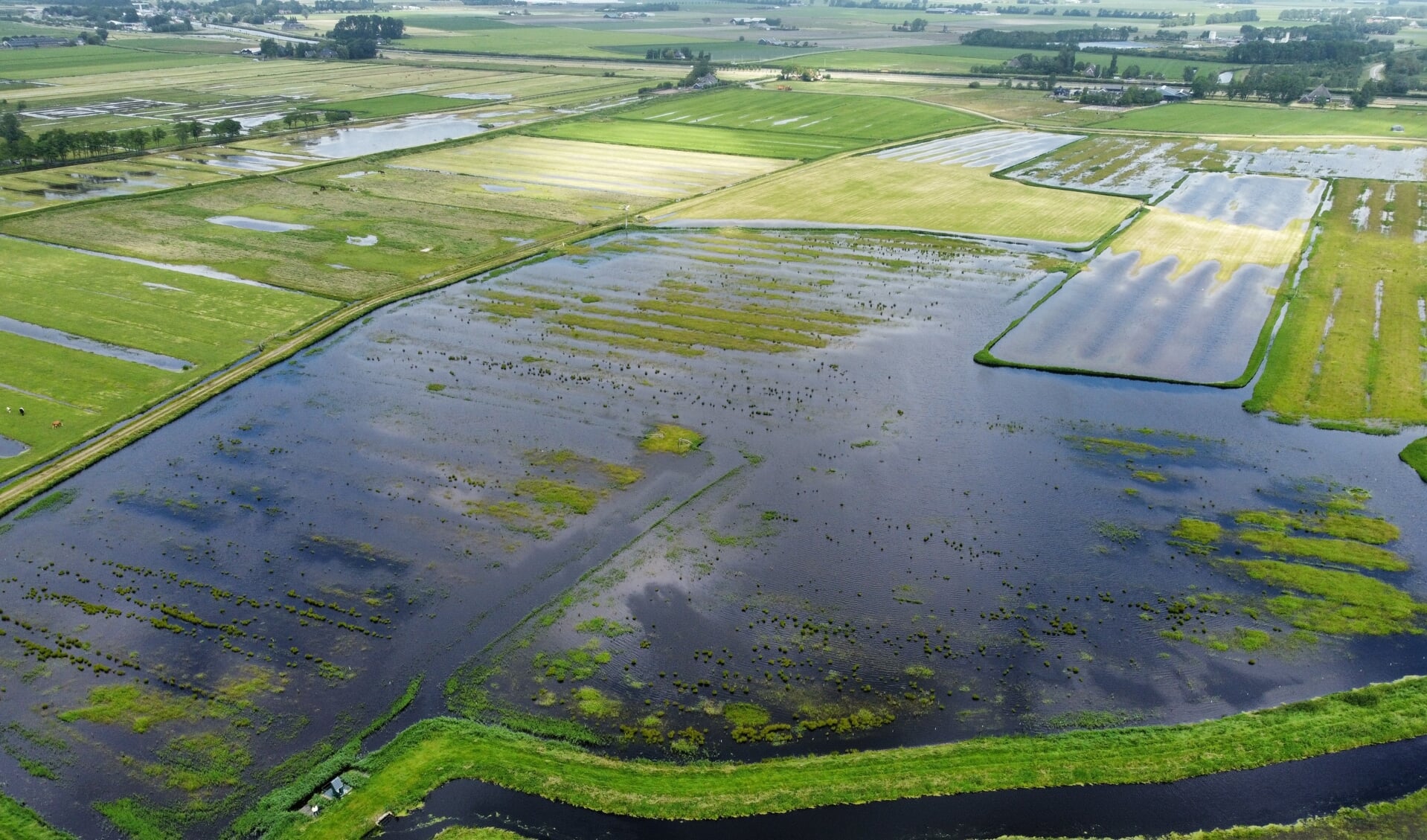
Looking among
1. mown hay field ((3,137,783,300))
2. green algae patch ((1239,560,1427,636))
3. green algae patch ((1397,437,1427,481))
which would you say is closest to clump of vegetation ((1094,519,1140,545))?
green algae patch ((1239,560,1427,636))

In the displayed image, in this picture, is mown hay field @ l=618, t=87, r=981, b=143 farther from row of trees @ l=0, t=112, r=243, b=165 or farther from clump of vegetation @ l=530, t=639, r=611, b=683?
clump of vegetation @ l=530, t=639, r=611, b=683

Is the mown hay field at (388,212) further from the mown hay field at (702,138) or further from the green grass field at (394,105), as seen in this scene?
the green grass field at (394,105)

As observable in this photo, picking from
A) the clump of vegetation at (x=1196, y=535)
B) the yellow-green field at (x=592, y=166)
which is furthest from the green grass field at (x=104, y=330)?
the clump of vegetation at (x=1196, y=535)

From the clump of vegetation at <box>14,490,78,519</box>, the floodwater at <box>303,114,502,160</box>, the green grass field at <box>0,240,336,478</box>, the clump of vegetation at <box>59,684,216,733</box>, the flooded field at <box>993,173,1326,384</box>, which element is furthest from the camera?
the floodwater at <box>303,114,502,160</box>

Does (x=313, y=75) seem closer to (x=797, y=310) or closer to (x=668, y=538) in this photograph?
(x=797, y=310)

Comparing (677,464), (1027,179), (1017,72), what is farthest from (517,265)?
(1017,72)
